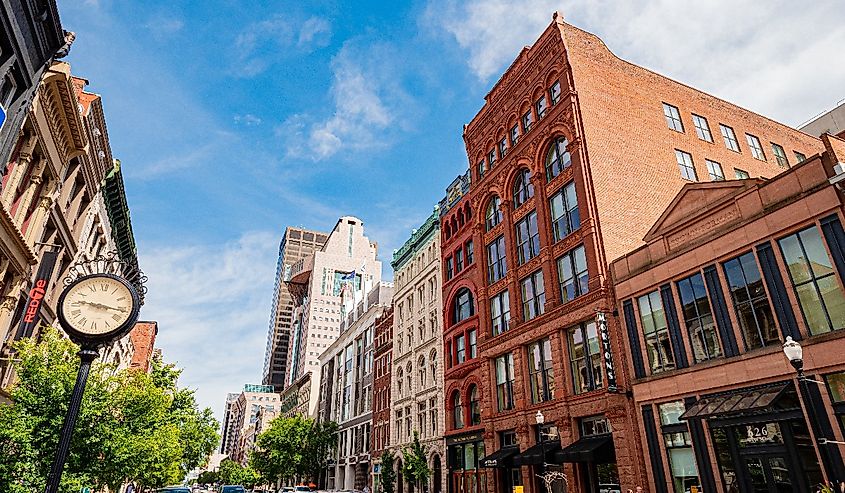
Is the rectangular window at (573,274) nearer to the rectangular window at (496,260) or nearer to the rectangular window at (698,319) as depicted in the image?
the rectangular window at (698,319)

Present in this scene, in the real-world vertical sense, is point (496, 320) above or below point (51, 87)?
below

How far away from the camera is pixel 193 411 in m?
44.7

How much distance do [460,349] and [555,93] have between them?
69.5ft

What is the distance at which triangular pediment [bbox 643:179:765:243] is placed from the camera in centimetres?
2311

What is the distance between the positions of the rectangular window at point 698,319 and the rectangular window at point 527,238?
38.5ft

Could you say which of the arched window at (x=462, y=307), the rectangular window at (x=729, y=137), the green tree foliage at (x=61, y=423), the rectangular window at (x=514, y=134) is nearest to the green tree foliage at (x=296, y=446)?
the arched window at (x=462, y=307)

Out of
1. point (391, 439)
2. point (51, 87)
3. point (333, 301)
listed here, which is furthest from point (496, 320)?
point (333, 301)

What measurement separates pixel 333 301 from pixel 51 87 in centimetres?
15808

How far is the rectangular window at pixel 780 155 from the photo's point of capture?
41.9 meters

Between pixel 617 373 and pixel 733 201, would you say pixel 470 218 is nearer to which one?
pixel 617 373

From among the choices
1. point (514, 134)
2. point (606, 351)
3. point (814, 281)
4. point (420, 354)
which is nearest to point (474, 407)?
point (420, 354)

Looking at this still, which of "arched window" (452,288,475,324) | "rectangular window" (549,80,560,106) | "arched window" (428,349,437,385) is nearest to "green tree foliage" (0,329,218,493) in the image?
"arched window" (452,288,475,324)

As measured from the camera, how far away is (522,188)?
126 ft

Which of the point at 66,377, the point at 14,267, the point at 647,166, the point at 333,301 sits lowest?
the point at 66,377
